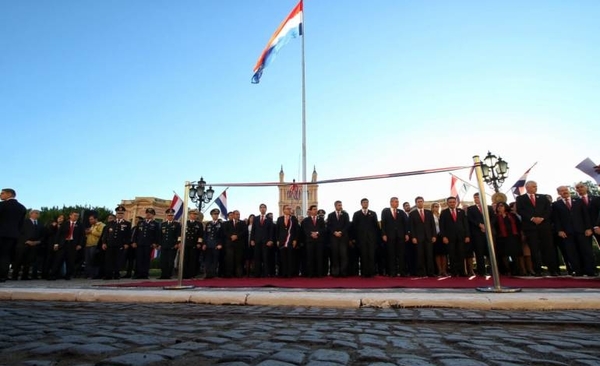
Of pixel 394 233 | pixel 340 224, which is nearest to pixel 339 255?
pixel 340 224

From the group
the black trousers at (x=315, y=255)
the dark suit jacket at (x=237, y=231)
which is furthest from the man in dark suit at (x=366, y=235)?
the dark suit jacket at (x=237, y=231)

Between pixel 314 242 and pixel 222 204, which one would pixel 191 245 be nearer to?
pixel 314 242

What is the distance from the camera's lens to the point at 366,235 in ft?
28.9

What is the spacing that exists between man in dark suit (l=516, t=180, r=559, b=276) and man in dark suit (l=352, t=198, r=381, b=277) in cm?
339

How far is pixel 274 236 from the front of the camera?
31.7 ft

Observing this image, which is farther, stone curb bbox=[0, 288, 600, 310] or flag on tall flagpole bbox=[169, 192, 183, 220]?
flag on tall flagpole bbox=[169, 192, 183, 220]

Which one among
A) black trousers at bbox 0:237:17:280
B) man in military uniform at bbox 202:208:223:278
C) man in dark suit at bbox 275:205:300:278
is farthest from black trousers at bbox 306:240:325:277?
black trousers at bbox 0:237:17:280

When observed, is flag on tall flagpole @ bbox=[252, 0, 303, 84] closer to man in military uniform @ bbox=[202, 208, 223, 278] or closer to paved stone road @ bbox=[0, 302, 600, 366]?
man in military uniform @ bbox=[202, 208, 223, 278]

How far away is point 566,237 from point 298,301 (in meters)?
6.32

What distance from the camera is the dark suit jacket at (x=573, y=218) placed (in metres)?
7.20

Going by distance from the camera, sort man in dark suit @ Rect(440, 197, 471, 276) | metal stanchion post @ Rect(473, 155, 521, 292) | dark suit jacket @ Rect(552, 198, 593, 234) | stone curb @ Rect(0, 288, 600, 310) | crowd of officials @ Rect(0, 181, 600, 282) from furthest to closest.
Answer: man in dark suit @ Rect(440, 197, 471, 276) < crowd of officials @ Rect(0, 181, 600, 282) < dark suit jacket @ Rect(552, 198, 593, 234) < metal stanchion post @ Rect(473, 155, 521, 292) < stone curb @ Rect(0, 288, 600, 310)

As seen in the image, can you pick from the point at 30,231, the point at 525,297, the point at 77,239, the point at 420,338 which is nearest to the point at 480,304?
the point at 525,297

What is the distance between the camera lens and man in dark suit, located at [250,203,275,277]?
373 inches

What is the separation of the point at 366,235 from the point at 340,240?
0.69 metres
